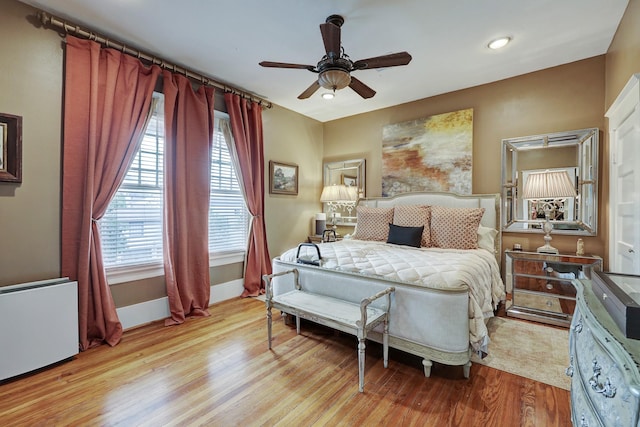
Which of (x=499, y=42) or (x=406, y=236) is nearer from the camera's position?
(x=499, y=42)

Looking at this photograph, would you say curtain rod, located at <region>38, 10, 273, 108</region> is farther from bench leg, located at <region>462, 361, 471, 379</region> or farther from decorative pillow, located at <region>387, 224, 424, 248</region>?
bench leg, located at <region>462, 361, 471, 379</region>

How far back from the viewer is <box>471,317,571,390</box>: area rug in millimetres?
2061

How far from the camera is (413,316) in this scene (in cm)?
207

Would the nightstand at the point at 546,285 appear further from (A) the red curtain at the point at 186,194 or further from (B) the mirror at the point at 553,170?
(A) the red curtain at the point at 186,194

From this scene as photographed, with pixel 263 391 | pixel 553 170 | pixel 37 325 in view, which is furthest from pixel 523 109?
pixel 37 325

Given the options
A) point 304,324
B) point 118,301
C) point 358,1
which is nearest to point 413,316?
point 304,324

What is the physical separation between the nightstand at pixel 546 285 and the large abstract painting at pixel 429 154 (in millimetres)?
1164

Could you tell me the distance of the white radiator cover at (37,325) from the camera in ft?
6.52

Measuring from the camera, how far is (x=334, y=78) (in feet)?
7.45

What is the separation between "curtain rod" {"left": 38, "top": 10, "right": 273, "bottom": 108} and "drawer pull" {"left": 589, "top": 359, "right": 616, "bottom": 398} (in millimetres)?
3828

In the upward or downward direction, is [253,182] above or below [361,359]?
above

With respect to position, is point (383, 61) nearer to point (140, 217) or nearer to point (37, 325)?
point (140, 217)

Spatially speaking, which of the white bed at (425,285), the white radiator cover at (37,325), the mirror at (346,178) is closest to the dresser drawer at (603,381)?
the white bed at (425,285)

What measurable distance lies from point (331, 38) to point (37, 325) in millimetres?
3043
